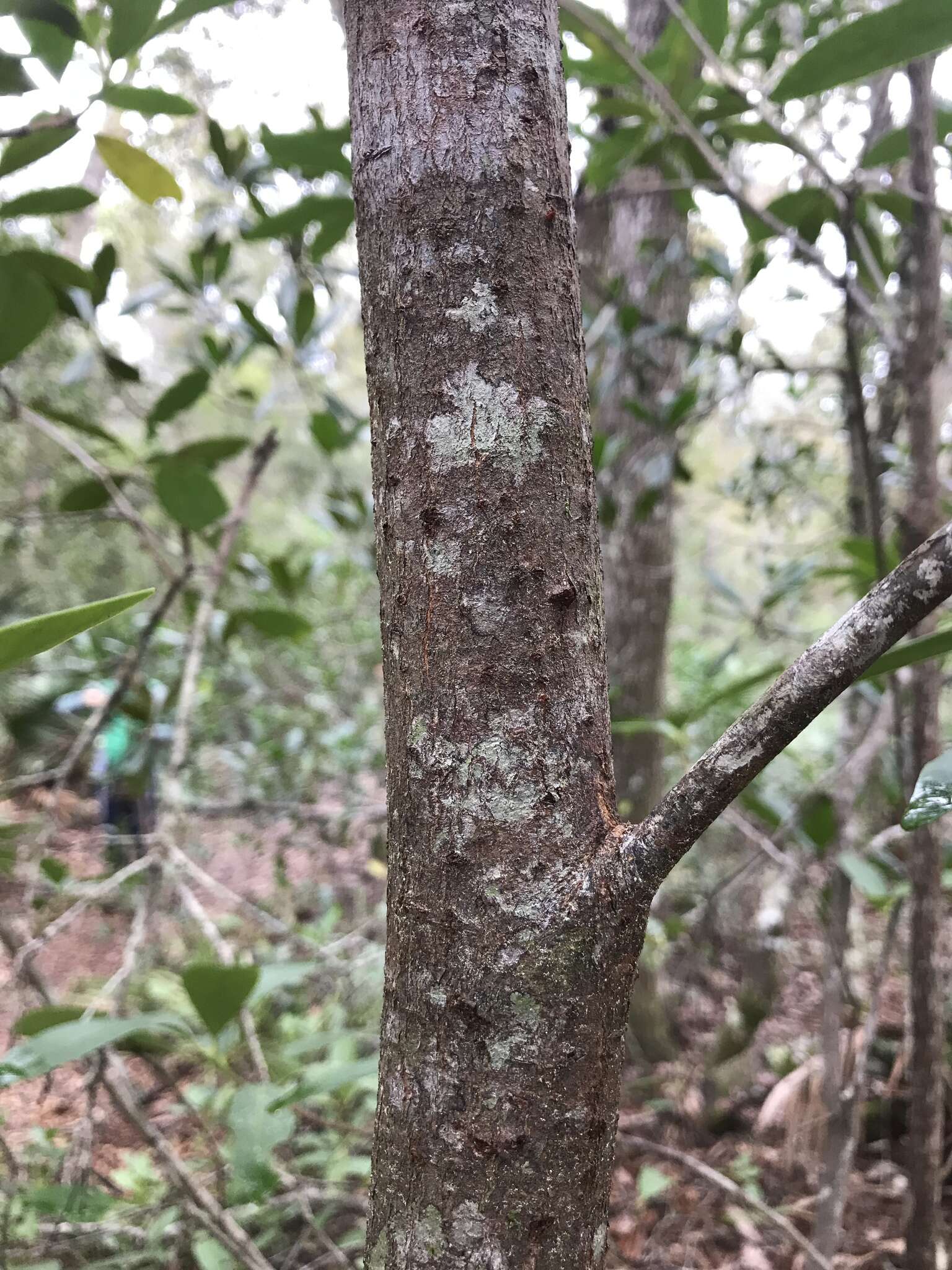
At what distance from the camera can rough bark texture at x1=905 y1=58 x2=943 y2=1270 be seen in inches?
44.1

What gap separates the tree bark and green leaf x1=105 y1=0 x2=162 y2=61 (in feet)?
1.17

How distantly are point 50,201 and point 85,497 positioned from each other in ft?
1.69

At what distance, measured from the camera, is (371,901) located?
3449 millimetres

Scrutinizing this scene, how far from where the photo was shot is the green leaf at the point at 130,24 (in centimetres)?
76

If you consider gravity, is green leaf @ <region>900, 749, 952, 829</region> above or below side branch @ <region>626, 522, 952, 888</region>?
below

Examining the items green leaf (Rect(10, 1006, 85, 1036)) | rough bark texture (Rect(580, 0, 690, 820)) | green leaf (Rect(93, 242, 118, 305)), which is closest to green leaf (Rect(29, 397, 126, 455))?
green leaf (Rect(93, 242, 118, 305))

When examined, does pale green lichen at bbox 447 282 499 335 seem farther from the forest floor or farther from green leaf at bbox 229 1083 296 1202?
the forest floor

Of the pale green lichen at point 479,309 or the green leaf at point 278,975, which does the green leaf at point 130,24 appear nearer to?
Result: the pale green lichen at point 479,309

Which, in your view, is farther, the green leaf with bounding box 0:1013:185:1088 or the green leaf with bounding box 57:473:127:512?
the green leaf with bounding box 57:473:127:512

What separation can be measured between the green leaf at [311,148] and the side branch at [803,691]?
97cm

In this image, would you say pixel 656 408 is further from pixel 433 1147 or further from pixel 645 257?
pixel 433 1147

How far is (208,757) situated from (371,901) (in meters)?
1.09

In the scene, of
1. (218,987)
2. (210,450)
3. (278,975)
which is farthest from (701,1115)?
(210,450)

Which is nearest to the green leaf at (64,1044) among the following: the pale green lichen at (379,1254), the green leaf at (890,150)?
the pale green lichen at (379,1254)
